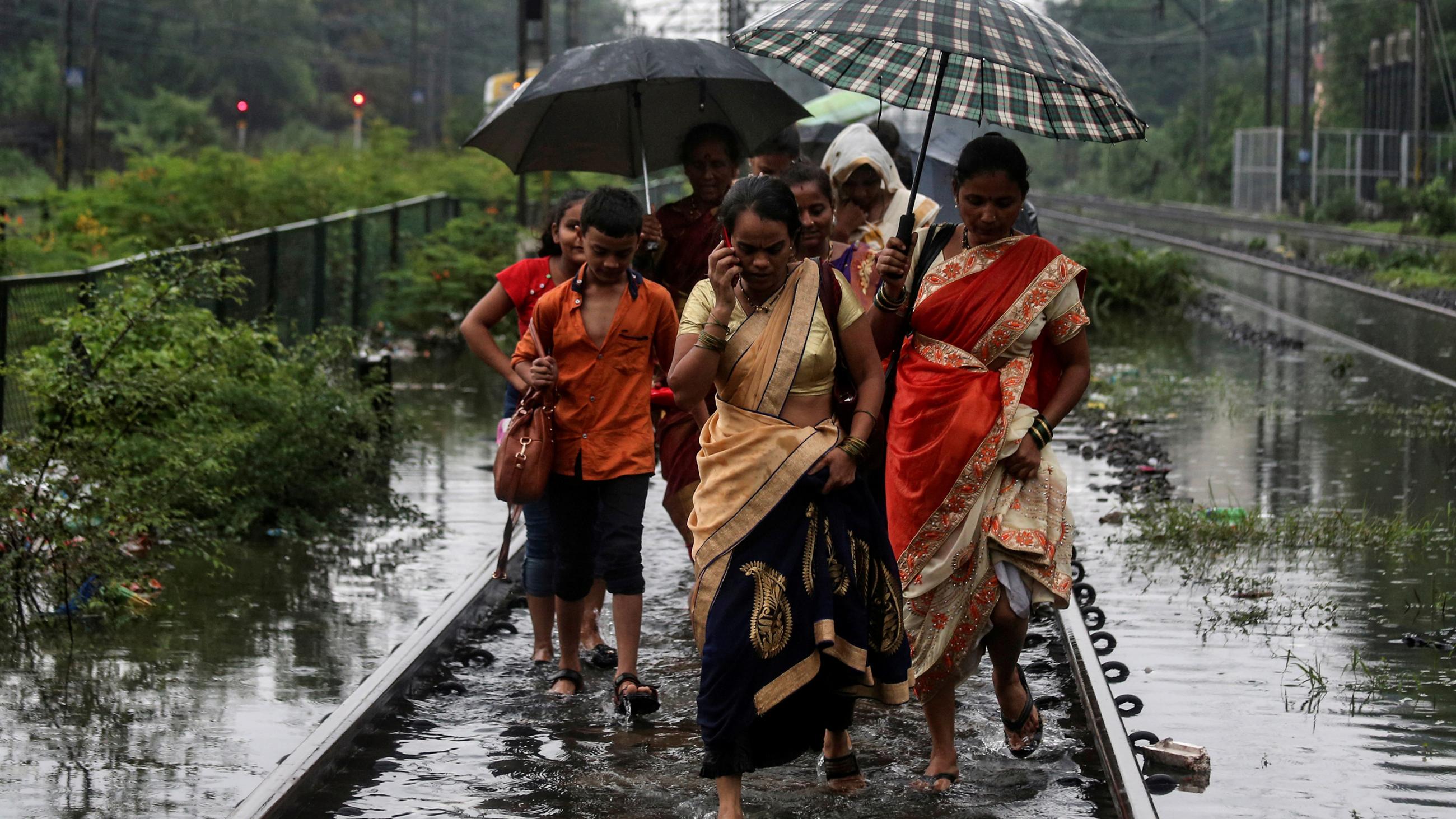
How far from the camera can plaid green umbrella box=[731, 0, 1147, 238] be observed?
5.00m

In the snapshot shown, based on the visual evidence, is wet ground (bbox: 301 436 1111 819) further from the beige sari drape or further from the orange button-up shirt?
the orange button-up shirt

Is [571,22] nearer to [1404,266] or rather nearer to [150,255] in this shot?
[1404,266]

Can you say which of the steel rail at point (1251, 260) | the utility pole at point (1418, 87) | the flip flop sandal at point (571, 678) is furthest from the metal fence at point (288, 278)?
the utility pole at point (1418, 87)

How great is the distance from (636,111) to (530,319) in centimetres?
150

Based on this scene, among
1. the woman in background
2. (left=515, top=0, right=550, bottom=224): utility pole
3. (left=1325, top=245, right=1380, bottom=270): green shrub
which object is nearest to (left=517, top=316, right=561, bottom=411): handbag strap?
Result: the woman in background

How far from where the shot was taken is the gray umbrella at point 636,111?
284 inches

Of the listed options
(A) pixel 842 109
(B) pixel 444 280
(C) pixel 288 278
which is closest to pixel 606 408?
(C) pixel 288 278

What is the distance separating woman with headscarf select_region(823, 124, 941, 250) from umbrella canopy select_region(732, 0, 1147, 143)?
2.97 feet

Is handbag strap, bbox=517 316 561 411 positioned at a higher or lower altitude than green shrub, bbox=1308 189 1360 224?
lower

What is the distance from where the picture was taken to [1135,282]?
23000 millimetres

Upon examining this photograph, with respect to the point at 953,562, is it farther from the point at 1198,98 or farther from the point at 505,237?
the point at 1198,98

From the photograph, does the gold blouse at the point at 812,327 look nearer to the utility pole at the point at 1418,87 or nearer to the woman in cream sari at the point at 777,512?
the woman in cream sari at the point at 777,512

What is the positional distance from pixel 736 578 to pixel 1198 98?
91.7m

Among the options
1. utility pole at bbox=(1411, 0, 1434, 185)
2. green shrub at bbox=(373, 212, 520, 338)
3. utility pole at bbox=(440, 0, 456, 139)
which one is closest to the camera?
green shrub at bbox=(373, 212, 520, 338)
